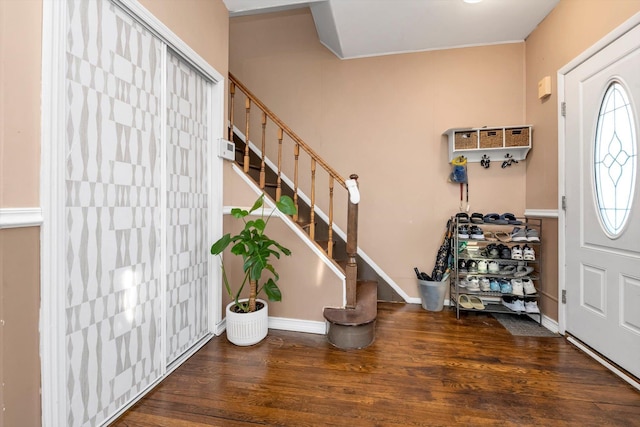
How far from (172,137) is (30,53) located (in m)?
0.85

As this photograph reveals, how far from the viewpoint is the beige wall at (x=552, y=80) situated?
6.91ft

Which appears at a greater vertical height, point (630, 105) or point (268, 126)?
point (268, 126)

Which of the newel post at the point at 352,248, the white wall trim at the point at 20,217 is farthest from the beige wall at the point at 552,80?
the white wall trim at the point at 20,217

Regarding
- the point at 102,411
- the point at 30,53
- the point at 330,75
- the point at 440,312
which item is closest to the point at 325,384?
the point at 102,411

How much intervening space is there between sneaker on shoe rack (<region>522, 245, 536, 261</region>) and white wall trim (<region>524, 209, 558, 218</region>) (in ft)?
1.15

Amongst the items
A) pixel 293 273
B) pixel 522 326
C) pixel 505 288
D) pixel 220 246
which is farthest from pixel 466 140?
pixel 220 246

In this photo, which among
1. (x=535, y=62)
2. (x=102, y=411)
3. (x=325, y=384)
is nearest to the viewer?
(x=102, y=411)

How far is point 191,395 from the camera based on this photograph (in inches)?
65.3

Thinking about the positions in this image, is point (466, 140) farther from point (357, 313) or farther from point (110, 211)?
point (110, 211)

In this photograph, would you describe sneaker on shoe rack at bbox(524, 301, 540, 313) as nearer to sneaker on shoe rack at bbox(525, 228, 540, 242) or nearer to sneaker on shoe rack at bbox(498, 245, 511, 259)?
sneaker on shoe rack at bbox(498, 245, 511, 259)

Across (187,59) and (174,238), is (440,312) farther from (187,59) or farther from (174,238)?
(187,59)

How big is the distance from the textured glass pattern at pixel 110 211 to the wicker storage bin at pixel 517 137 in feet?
10.6

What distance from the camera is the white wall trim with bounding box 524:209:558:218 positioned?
8.37 ft

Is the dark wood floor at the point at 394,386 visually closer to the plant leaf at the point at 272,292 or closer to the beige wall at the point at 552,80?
the plant leaf at the point at 272,292
